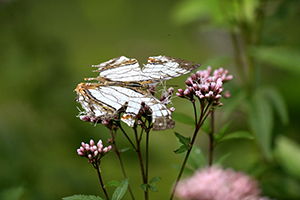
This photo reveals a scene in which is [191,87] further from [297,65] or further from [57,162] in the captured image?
[57,162]

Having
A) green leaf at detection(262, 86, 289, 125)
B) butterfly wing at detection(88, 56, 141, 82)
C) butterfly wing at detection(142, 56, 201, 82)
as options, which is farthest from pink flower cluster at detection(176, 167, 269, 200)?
green leaf at detection(262, 86, 289, 125)

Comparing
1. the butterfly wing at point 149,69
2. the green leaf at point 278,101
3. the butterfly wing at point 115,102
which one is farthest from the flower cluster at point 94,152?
the green leaf at point 278,101

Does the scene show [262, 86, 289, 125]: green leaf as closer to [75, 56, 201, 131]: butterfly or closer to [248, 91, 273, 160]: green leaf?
[248, 91, 273, 160]: green leaf

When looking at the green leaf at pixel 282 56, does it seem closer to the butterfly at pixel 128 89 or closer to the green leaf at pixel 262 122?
the green leaf at pixel 262 122

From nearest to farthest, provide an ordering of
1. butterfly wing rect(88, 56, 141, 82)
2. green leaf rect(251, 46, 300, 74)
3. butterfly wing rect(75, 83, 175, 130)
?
butterfly wing rect(75, 83, 175, 130) → butterfly wing rect(88, 56, 141, 82) → green leaf rect(251, 46, 300, 74)

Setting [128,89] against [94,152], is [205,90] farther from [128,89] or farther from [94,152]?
[94,152]

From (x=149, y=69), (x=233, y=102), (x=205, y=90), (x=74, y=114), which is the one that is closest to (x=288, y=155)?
(x=233, y=102)
